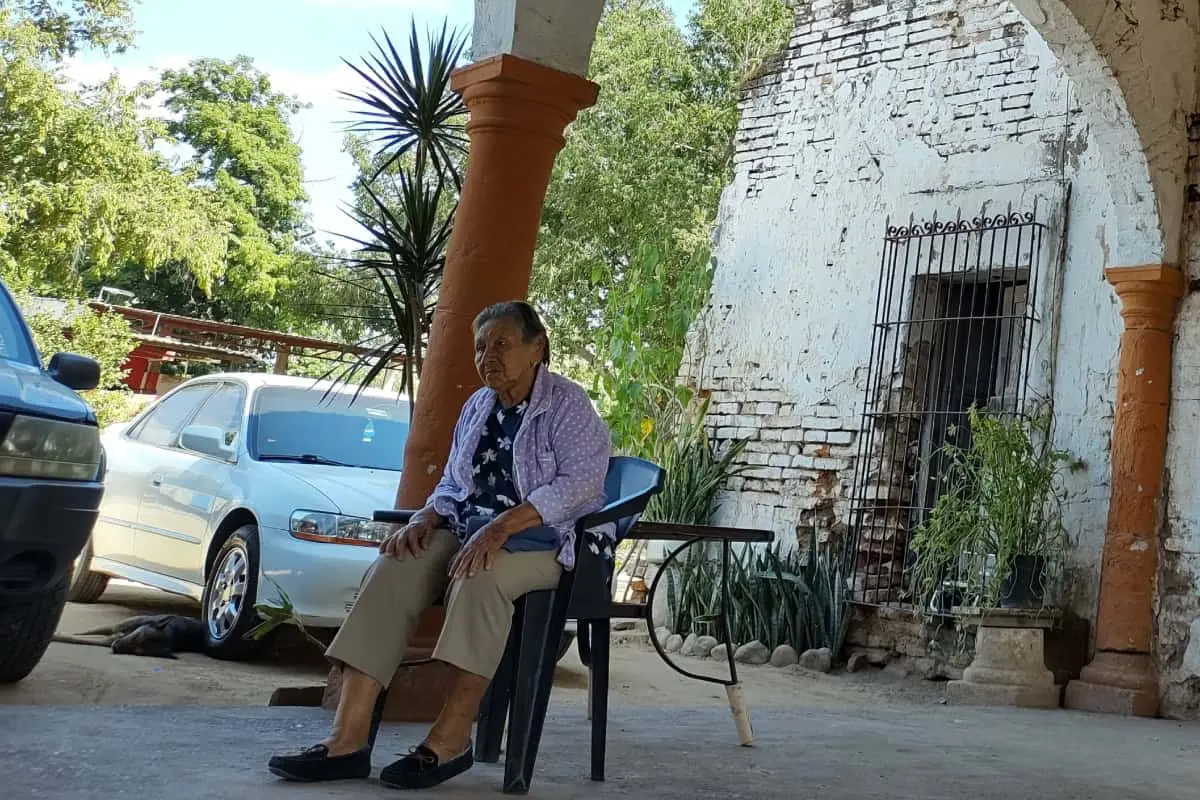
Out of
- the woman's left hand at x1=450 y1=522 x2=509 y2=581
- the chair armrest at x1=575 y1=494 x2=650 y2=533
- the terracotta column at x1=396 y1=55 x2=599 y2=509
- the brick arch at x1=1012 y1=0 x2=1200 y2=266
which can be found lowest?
the woman's left hand at x1=450 y1=522 x2=509 y2=581

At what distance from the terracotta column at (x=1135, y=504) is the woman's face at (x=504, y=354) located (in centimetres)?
454

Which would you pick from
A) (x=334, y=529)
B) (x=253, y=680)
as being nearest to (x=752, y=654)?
(x=334, y=529)

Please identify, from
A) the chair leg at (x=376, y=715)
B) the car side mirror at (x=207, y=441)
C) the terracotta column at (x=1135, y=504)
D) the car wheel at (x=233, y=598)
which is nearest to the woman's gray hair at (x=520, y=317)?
the chair leg at (x=376, y=715)

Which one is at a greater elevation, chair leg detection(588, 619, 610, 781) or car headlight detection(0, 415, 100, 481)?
car headlight detection(0, 415, 100, 481)

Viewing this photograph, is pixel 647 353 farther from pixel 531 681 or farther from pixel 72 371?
pixel 531 681

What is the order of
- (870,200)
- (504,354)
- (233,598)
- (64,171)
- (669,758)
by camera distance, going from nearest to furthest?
(504,354) → (669,758) → (233,598) → (870,200) → (64,171)

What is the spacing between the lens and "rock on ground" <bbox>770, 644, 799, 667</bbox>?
7.86 metres

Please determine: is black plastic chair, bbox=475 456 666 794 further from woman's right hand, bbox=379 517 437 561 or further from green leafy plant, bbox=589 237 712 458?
green leafy plant, bbox=589 237 712 458

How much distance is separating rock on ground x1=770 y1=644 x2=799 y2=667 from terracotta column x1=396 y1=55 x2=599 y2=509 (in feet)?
13.7

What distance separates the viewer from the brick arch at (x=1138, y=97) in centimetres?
655

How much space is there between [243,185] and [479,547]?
30.5 m

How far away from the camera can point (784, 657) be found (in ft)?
25.8

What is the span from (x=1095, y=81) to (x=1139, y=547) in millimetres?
2439

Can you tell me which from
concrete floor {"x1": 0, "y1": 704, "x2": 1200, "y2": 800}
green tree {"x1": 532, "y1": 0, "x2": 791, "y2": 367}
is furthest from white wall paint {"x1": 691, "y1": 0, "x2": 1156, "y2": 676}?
green tree {"x1": 532, "y1": 0, "x2": 791, "y2": 367}
